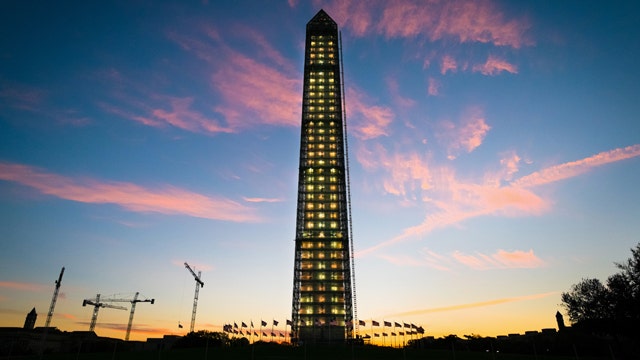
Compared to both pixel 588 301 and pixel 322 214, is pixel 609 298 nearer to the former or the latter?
pixel 588 301

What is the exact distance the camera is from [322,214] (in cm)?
14425

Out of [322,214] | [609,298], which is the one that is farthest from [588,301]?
[322,214]

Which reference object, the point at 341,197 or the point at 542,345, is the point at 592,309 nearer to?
the point at 542,345

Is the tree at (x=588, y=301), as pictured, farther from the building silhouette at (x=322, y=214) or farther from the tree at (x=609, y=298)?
the building silhouette at (x=322, y=214)

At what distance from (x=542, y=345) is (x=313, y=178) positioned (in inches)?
3442

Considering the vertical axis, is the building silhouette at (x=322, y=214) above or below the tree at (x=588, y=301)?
above

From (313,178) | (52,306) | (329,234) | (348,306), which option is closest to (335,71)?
(313,178)

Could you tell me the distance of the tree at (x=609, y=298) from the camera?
211ft

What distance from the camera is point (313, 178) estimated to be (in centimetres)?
15100

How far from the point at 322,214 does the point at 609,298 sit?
90.0 m

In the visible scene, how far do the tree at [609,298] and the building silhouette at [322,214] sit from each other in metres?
55.4

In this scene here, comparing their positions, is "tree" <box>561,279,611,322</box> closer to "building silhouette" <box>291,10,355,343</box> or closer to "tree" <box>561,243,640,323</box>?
"tree" <box>561,243,640,323</box>

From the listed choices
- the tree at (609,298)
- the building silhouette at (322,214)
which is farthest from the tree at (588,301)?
the building silhouette at (322,214)

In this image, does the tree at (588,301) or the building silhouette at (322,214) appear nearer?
the tree at (588,301)
